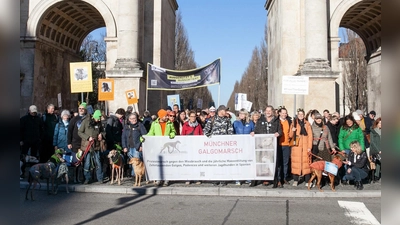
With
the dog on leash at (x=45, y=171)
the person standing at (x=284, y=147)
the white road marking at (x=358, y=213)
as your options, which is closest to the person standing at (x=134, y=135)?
the dog on leash at (x=45, y=171)

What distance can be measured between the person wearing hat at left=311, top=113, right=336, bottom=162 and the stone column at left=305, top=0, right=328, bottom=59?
1015 centimetres

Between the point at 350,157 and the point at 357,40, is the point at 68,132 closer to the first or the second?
the point at 350,157

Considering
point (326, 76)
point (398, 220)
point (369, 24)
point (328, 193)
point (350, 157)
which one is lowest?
point (328, 193)

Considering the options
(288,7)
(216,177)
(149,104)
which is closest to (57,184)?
(216,177)

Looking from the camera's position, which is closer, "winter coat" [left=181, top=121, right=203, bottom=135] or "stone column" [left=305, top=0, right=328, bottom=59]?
"winter coat" [left=181, top=121, right=203, bottom=135]

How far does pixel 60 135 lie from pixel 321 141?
25.0ft

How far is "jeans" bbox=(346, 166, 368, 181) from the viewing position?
11.4 meters

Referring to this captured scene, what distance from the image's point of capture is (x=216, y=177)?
470 inches

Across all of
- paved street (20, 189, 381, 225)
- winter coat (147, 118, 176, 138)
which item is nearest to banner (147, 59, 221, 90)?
winter coat (147, 118, 176, 138)

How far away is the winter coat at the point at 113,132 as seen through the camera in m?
13.6

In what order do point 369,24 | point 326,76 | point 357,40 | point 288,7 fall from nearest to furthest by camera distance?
point 326,76
point 288,7
point 369,24
point 357,40

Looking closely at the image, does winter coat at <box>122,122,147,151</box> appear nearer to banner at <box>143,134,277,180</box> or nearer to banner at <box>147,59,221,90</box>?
banner at <box>143,134,277,180</box>

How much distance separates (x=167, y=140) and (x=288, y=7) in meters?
15.2

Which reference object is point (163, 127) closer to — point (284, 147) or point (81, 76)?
point (284, 147)
